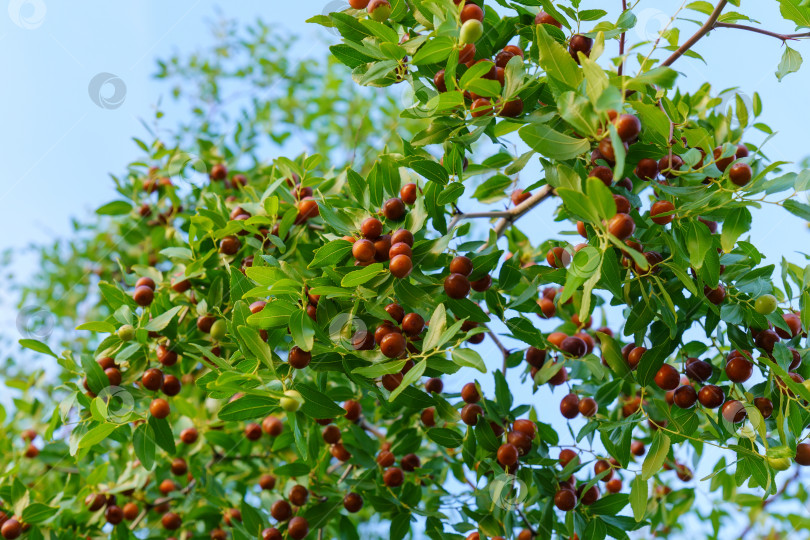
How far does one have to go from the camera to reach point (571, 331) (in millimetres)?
2471

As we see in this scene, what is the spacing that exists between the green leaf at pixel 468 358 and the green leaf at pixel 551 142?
483mm

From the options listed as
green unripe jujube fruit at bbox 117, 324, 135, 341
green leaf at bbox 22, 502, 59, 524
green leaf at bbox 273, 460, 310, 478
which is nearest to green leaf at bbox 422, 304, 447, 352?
green leaf at bbox 273, 460, 310, 478

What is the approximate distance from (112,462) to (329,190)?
155cm

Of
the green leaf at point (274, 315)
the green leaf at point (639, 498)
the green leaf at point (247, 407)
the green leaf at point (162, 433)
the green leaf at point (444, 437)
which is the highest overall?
the green leaf at point (162, 433)

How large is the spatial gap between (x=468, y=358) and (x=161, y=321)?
1135 millimetres

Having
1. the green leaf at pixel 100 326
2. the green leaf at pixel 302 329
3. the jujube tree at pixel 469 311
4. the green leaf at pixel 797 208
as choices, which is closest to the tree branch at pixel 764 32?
the jujube tree at pixel 469 311

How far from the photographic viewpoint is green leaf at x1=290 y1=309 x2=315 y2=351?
1.55m

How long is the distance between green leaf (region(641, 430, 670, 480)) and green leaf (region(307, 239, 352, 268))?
3.21 feet

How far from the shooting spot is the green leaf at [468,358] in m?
1.44

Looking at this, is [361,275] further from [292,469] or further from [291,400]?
[292,469]

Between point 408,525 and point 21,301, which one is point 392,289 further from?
point 21,301

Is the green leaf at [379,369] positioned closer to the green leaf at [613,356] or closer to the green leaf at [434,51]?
the green leaf at [613,356]

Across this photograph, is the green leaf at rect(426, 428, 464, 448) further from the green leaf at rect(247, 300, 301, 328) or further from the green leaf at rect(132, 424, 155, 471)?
the green leaf at rect(132, 424, 155, 471)

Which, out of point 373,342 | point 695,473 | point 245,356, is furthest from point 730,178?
point 695,473
